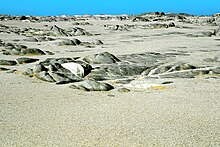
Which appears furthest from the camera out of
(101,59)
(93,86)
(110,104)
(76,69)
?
(101,59)

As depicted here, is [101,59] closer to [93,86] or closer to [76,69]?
[76,69]

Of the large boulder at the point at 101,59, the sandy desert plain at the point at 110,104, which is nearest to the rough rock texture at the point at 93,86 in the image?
the sandy desert plain at the point at 110,104

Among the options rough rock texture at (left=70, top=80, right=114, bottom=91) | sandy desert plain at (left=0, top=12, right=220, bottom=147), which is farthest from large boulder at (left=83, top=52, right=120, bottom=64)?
rough rock texture at (left=70, top=80, right=114, bottom=91)

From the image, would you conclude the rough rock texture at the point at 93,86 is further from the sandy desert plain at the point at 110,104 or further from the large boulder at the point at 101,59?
the large boulder at the point at 101,59

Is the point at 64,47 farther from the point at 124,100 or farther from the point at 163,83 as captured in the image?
the point at 124,100

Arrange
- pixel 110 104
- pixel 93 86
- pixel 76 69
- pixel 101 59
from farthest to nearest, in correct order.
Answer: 1. pixel 101 59
2. pixel 76 69
3. pixel 93 86
4. pixel 110 104

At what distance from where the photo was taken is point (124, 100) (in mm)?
6969

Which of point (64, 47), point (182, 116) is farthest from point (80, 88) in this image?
point (64, 47)

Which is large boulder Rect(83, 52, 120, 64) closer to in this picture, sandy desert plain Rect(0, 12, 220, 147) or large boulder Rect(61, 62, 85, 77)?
sandy desert plain Rect(0, 12, 220, 147)

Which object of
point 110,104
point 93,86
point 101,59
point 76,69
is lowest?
point 110,104

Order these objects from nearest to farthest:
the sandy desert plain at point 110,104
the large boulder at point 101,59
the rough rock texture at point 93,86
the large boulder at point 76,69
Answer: the sandy desert plain at point 110,104, the rough rock texture at point 93,86, the large boulder at point 76,69, the large boulder at point 101,59

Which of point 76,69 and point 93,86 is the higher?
point 76,69

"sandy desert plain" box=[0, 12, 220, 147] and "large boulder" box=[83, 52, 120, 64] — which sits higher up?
"large boulder" box=[83, 52, 120, 64]

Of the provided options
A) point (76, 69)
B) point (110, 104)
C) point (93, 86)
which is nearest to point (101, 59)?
point (76, 69)
